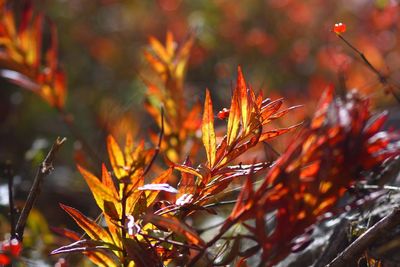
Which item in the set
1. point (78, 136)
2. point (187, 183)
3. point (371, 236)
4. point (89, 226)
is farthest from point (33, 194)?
point (78, 136)

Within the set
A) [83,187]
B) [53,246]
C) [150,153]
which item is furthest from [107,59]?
[150,153]

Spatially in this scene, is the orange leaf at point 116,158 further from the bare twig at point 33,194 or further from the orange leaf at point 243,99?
the orange leaf at point 243,99

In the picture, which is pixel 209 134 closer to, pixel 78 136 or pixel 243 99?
pixel 243 99

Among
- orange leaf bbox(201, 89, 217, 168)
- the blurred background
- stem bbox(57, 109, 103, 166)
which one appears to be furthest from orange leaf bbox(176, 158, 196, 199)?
the blurred background

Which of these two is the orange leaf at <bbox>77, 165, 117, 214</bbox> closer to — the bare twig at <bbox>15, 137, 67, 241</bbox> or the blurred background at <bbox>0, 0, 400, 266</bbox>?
the bare twig at <bbox>15, 137, 67, 241</bbox>

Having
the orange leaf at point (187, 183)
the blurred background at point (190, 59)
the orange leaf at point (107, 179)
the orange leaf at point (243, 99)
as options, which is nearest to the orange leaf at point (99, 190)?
the orange leaf at point (107, 179)

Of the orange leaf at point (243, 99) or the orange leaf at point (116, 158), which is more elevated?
the orange leaf at point (243, 99)

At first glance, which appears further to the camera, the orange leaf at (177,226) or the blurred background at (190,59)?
the blurred background at (190,59)
